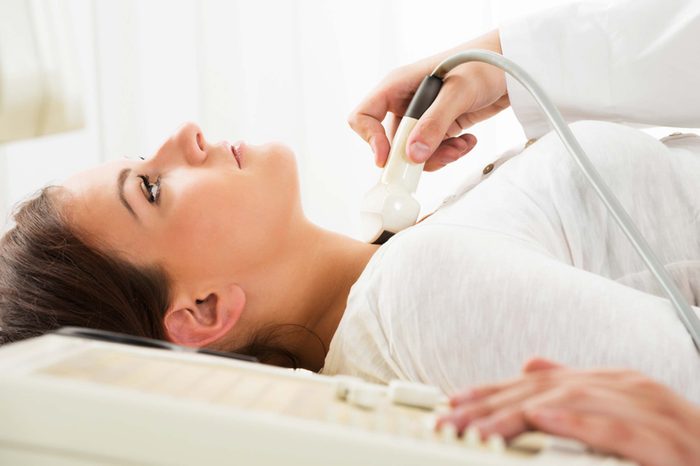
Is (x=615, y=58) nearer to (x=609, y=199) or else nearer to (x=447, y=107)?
(x=447, y=107)

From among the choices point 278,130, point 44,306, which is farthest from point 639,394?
point 278,130

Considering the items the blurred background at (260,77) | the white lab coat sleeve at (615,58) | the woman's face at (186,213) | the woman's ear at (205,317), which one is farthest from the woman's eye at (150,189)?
the blurred background at (260,77)

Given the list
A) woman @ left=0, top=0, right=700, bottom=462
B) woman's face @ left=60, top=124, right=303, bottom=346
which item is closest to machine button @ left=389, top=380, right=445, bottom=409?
woman @ left=0, top=0, right=700, bottom=462

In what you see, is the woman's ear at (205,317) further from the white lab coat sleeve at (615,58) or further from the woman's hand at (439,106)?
the white lab coat sleeve at (615,58)

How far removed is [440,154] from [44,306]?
2.23 feet

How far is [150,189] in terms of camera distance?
3.80 ft

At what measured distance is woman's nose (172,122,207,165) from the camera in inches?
46.6

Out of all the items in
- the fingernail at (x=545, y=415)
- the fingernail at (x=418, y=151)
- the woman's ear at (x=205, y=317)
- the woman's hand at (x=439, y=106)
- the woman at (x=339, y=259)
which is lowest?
the woman's ear at (x=205, y=317)

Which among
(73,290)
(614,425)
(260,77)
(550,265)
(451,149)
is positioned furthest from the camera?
(260,77)

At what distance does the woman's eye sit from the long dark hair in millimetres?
97

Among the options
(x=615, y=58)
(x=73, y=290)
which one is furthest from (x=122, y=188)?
(x=615, y=58)

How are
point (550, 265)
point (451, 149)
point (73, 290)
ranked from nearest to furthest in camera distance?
point (550, 265) < point (73, 290) < point (451, 149)

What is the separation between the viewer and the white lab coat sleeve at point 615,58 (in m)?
1.23

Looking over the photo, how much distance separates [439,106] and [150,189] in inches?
17.3
